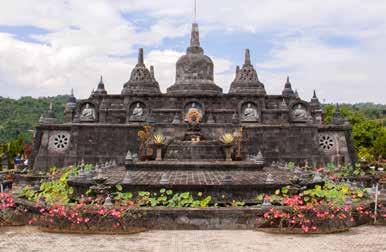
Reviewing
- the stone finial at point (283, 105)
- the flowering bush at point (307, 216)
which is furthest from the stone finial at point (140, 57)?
the flowering bush at point (307, 216)

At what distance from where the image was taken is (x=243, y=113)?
3128cm

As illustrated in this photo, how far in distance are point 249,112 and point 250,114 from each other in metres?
0.15

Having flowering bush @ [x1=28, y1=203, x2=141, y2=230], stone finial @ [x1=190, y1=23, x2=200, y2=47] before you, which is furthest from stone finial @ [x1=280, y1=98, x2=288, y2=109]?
flowering bush @ [x1=28, y1=203, x2=141, y2=230]

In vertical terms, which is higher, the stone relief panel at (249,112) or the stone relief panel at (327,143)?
the stone relief panel at (249,112)

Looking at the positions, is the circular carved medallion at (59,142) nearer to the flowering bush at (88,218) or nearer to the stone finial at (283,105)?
the stone finial at (283,105)

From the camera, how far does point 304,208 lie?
12.4m

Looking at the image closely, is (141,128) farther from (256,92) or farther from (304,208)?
(304,208)

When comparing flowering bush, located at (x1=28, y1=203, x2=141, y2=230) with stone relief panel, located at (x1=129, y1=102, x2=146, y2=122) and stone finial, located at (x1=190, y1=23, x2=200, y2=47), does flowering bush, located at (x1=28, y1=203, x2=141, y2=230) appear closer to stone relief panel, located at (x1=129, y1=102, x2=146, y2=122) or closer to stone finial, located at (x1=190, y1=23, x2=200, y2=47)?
stone relief panel, located at (x1=129, y1=102, x2=146, y2=122)

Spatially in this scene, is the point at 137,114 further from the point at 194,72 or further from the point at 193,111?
the point at 194,72

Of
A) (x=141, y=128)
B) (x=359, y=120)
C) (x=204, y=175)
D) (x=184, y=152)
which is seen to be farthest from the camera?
(x=359, y=120)

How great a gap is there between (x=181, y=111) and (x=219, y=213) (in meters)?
19.0

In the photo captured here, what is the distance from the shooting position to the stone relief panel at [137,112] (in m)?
31.2

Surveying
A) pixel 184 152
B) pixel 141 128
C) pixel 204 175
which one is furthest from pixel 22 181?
pixel 204 175

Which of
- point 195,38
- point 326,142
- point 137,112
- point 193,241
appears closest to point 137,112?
point 137,112
